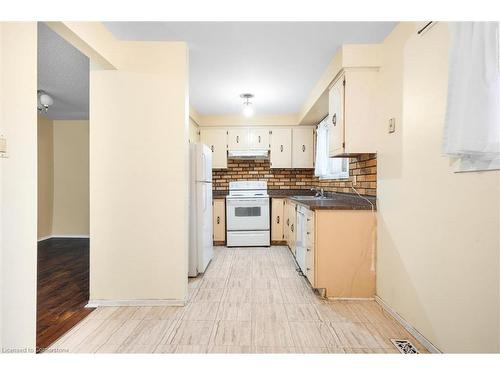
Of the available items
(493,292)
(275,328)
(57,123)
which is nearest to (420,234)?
(493,292)

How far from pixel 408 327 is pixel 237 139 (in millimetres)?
4113

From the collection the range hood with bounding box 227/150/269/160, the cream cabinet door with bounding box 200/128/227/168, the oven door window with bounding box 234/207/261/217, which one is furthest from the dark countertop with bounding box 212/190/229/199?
the range hood with bounding box 227/150/269/160

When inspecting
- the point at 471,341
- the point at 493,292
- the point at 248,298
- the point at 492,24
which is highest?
the point at 492,24

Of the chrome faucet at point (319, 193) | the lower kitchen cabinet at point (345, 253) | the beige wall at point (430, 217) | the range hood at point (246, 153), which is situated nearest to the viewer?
the beige wall at point (430, 217)

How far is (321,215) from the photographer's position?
9.29 feet

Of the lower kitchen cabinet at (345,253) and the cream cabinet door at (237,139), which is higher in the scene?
the cream cabinet door at (237,139)

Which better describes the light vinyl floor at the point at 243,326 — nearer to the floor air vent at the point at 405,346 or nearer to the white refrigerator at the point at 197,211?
the floor air vent at the point at 405,346

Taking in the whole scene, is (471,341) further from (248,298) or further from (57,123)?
(57,123)

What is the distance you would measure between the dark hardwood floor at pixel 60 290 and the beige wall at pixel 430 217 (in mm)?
2545

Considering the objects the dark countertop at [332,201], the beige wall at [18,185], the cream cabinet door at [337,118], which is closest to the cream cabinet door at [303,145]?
the dark countertop at [332,201]

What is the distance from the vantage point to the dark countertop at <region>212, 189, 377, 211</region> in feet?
9.26

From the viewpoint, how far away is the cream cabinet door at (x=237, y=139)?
5555 mm

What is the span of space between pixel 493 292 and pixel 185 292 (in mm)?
2211
